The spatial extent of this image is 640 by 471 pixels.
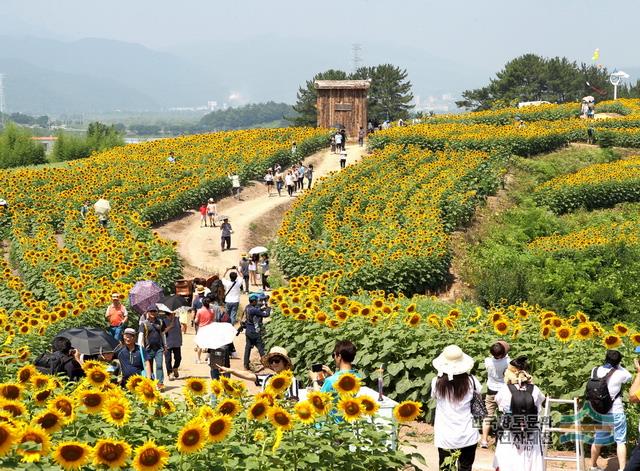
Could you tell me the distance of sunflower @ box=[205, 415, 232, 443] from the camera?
22.7 ft

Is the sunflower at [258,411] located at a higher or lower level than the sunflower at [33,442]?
lower

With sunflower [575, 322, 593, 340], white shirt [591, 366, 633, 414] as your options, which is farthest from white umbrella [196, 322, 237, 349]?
white shirt [591, 366, 633, 414]

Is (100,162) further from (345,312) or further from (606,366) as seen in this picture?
(606,366)

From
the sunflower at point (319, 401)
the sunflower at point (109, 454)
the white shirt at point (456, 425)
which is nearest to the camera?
the sunflower at point (109, 454)

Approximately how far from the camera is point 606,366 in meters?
9.99

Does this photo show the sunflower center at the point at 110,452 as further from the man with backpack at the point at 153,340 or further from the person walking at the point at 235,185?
the person walking at the point at 235,185

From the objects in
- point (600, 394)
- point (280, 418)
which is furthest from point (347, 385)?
point (600, 394)

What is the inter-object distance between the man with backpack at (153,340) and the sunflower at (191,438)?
7.77m

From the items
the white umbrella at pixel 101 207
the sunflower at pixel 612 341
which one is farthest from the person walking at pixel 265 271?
the sunflower at pixel 612 341

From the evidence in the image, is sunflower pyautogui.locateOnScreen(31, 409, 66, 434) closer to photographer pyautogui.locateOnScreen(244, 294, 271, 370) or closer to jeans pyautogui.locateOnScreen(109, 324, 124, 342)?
photographer pyautogui.locateOnScreen(244, 294, 271, 370)

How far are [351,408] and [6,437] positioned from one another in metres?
2.80

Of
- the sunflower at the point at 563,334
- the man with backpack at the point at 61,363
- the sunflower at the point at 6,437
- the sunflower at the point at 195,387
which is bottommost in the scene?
the man with backpack at the point at 61,363

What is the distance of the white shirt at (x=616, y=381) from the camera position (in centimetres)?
982

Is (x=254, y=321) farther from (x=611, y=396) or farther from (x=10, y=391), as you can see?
(x=10, y=391)
